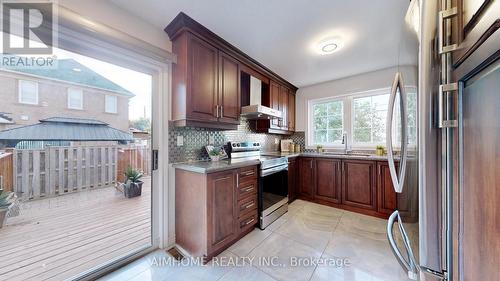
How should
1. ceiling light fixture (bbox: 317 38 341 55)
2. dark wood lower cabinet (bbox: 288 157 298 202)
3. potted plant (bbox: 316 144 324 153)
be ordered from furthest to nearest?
potted plant (bbox: 316 144 324 153)
dark wood lower cabinet (bbox: 288 157 298 202)
ceiling light fixture (bbox: 317 38 341 55)

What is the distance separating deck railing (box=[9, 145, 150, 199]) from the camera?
1.31m

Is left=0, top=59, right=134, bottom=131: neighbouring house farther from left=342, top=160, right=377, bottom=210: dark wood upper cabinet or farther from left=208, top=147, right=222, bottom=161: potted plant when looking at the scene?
left=342, top=160, right=377, bottom=210: dark wood upper cabinet

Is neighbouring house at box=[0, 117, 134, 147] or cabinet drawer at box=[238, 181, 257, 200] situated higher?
neighbouring house at box=[0, 117, 134, 147]

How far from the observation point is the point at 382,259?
1.68 m

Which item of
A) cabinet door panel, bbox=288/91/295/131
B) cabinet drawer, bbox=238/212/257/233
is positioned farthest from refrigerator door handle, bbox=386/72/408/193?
cabinet door panel, bbox=288/91/295/131

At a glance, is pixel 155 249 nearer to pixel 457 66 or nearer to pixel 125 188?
pixel 125 188

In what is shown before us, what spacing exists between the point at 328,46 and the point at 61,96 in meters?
2.75

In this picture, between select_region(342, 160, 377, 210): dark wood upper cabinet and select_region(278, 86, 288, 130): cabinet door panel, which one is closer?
select_region(342, 160, 377, 210): dark wood upper cabinet

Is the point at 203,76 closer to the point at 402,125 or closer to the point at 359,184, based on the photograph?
Result: the point at 402,125

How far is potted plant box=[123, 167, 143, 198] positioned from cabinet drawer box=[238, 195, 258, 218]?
1.13m

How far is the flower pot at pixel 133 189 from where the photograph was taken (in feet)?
6.26

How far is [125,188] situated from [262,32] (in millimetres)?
2248

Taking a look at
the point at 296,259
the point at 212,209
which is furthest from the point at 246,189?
the point at 296,259

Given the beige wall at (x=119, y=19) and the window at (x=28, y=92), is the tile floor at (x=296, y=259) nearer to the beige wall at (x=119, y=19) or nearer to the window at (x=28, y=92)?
the window at (x=28, y=92)
